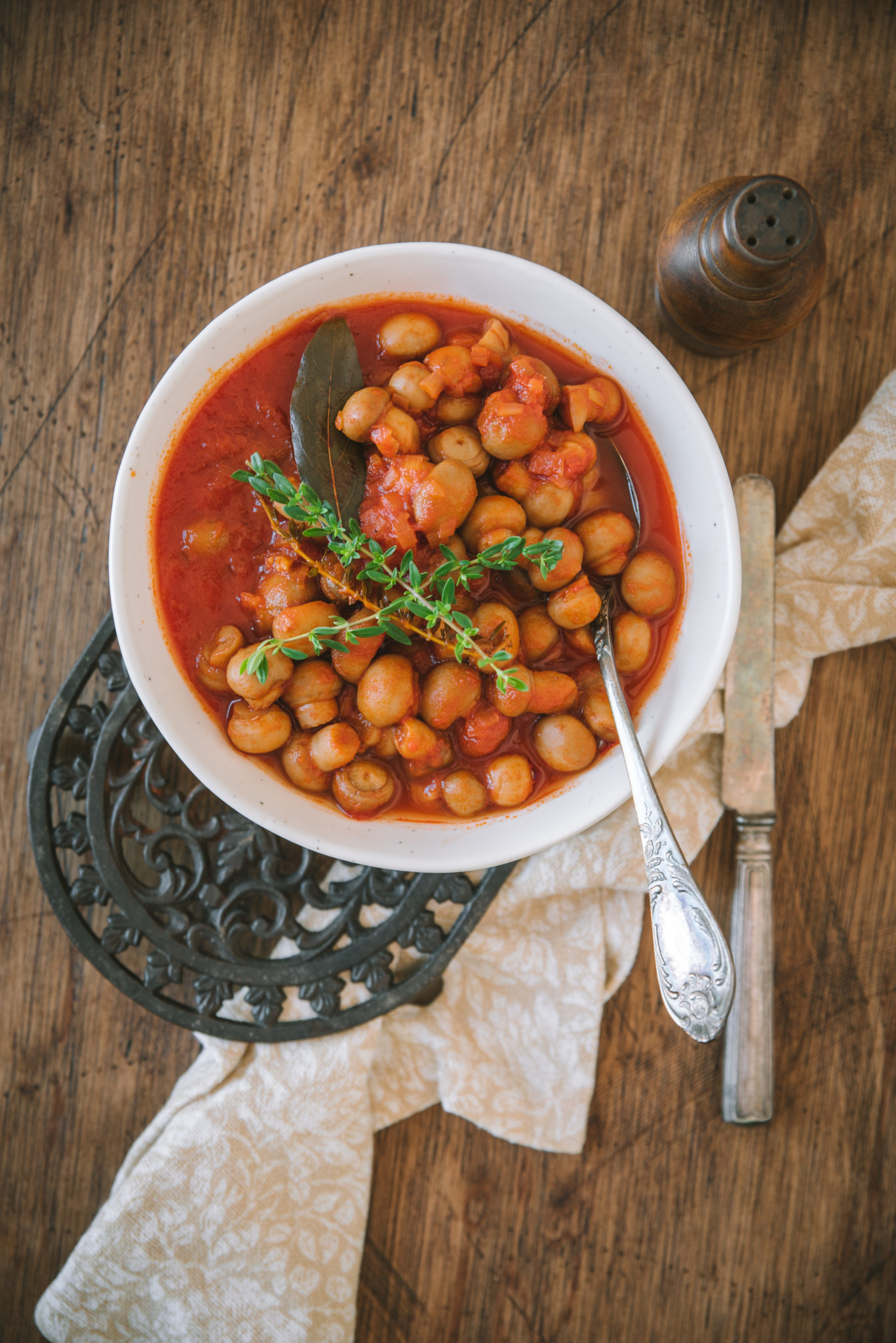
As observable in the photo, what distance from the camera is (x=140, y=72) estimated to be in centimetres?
182

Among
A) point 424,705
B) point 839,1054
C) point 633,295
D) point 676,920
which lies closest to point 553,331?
point 633,295

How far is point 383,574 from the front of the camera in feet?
4.34

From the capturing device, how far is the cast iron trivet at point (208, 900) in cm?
172

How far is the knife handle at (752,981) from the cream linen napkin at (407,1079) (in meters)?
0.11

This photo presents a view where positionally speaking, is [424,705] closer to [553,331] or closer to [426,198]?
[553,331]

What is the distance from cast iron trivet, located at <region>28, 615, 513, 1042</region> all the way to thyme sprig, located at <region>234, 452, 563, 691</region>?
48 cm

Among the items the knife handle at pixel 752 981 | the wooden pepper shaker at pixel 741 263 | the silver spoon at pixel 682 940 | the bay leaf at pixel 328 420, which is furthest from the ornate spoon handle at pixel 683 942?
the wooden pepper shaker at pixel 741 263

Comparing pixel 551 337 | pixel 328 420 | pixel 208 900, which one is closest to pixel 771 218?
pixel 551 337

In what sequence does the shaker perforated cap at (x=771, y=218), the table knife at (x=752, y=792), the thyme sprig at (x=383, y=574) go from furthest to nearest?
the table knife at (x=752, y=792), the shaker perforated cap at (x=771, y=218), the thyme sprig at (x=383, y=574)

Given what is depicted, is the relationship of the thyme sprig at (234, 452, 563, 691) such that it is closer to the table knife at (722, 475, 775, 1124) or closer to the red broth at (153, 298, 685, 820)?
the red broth at (153, 298, 685, 820)

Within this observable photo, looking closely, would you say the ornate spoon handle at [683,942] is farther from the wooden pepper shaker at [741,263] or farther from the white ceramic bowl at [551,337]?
the wooden pepper shaker at [741,263]

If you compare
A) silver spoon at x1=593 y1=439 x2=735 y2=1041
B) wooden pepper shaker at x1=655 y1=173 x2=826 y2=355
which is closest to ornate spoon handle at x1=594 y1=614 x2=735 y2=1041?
silver spoon at x1=593 y1=439 x2=735 y2=1041

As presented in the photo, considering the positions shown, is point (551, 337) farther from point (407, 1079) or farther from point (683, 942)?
point (407, 1079)

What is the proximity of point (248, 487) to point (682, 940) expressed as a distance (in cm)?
105
